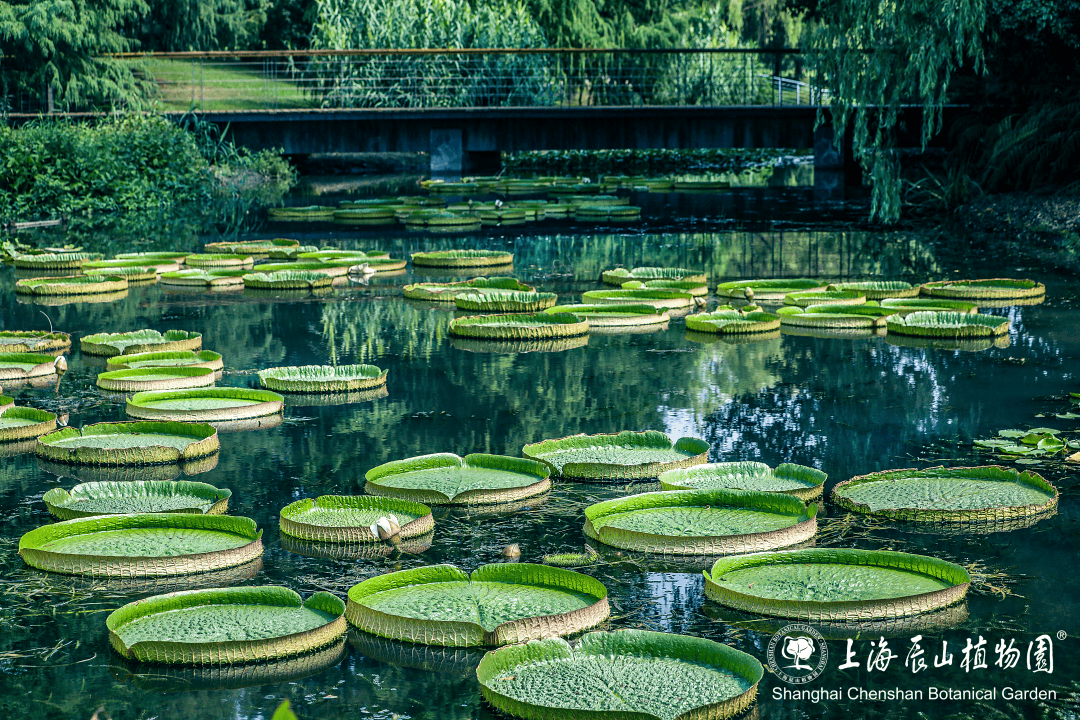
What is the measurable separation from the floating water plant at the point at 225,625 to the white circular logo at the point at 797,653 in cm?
129

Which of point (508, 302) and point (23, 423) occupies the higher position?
point (508, 302)

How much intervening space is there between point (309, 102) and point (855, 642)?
1182 inches

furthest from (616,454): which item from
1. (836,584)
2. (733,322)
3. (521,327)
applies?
(733,322)

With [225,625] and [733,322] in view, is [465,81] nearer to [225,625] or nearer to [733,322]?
[733,322]

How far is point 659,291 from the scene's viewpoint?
9.84 meters

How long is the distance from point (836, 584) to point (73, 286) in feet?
28.9

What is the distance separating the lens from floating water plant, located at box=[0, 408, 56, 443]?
5980mm

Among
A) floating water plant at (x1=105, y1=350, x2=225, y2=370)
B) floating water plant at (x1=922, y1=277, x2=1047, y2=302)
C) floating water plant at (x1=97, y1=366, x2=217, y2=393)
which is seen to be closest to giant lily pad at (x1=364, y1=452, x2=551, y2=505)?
floating water plant at (x1=97, y1=366, x2=217, y2=393)

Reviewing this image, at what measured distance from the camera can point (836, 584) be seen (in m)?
3.85

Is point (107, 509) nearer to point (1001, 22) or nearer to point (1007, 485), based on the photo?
point (1007, 485)

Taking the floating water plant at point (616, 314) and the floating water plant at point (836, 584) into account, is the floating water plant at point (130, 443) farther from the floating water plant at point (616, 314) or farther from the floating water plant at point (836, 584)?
the floating water plant at point (616, 314)

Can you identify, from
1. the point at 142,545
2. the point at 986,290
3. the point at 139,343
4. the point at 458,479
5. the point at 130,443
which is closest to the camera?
the point at 142,545

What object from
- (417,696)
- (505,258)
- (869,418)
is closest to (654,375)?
(869,418)

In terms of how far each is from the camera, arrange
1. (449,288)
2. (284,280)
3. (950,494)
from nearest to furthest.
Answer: (950,494) < (449,288) < (284,280)
